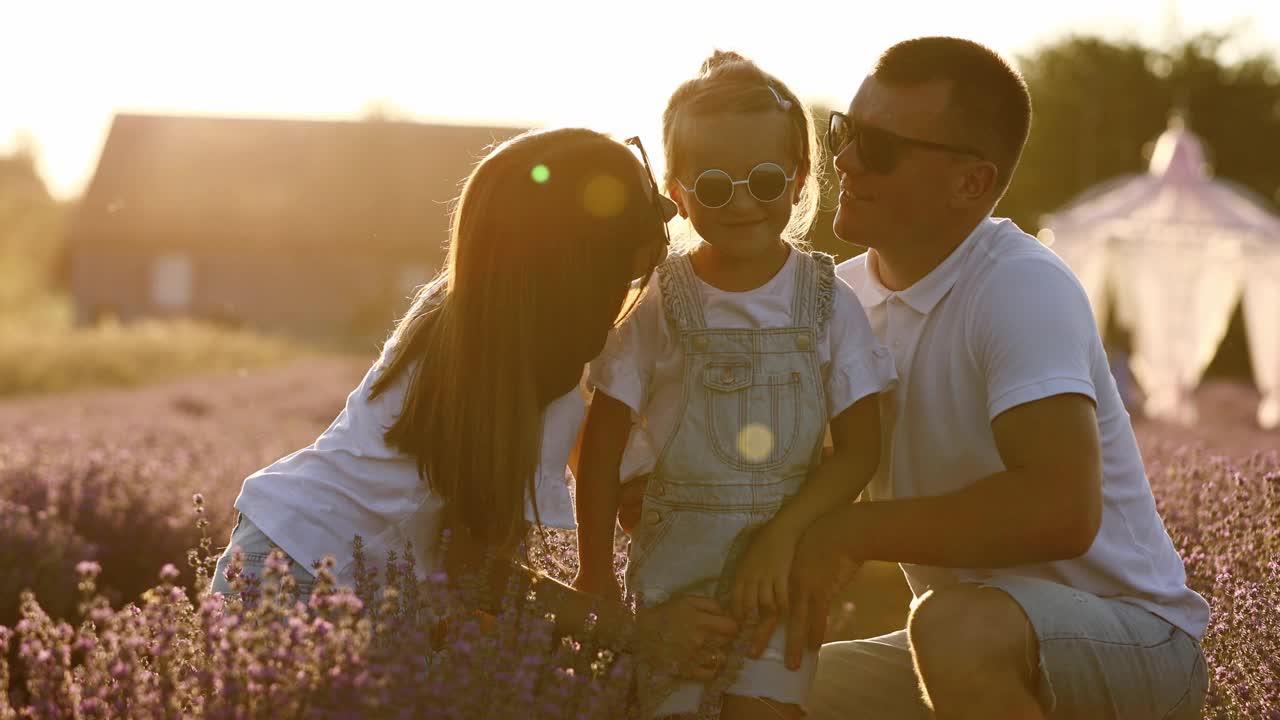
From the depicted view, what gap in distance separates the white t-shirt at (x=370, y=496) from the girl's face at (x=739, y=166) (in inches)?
19.6

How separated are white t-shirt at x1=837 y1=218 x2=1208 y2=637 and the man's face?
138mm

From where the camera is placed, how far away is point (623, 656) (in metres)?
2.45

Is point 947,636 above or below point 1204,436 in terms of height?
above

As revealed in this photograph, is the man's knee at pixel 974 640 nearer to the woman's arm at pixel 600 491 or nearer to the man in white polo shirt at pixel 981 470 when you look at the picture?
the man in white polo shirt at pixel 981 470

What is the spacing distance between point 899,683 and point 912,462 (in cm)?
62

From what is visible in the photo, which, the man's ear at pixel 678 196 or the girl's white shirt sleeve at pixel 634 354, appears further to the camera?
the man's ear at pixel 678 196

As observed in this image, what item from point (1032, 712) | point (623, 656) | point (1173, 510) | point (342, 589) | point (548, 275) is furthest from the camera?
point (1173, 510)

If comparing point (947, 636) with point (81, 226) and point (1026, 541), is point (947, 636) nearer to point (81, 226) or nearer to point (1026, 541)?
point (1026, 541)

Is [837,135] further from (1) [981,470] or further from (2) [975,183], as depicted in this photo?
(1) [981,470]

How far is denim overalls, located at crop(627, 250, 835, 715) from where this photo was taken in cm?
291

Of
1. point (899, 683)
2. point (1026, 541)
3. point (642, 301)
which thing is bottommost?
point (899, 683)

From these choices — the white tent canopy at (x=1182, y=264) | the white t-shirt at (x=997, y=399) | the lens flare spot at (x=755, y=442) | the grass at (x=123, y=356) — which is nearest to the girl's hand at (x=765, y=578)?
the lens flare spot at (x=755, y=442)

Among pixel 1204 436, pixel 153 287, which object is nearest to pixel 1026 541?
pixel 1204 436

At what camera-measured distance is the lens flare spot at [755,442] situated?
9.55ft
